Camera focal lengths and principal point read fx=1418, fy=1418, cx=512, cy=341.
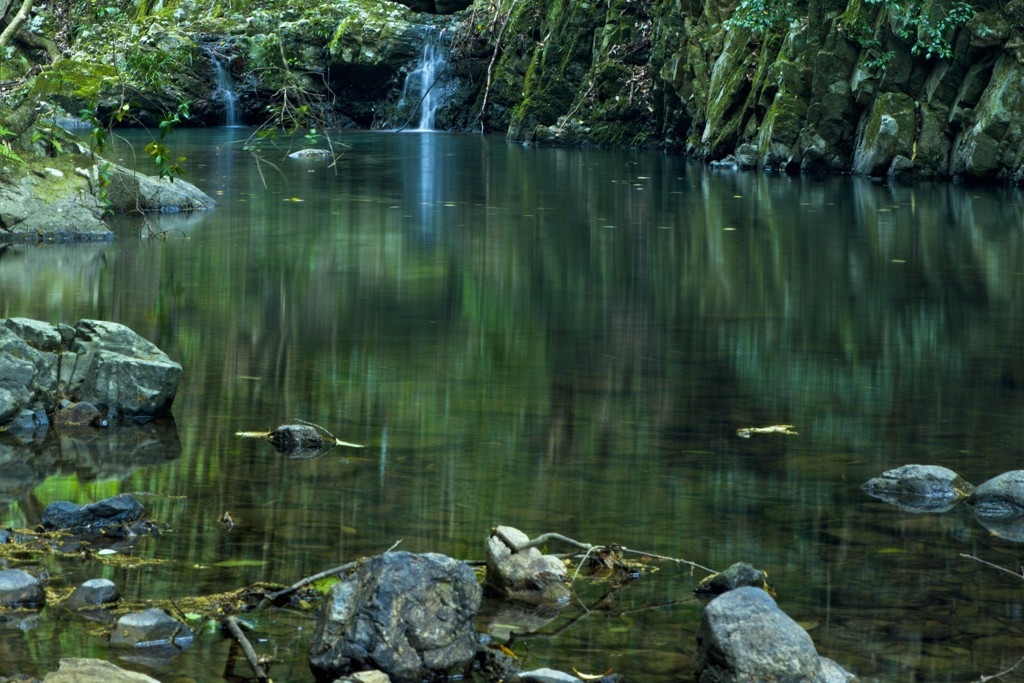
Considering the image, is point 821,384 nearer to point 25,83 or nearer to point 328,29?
point 25,83

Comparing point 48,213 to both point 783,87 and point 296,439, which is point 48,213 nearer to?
point 296,439

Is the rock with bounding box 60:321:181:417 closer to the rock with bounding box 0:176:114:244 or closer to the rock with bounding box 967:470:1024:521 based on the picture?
the rock with bounding box 967:470:1024:521

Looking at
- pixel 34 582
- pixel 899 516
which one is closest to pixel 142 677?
pixel 34 582

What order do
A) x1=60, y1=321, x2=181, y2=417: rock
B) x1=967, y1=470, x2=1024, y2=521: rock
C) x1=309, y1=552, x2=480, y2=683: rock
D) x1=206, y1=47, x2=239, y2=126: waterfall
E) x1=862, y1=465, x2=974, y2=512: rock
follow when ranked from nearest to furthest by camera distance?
x1=309, y1=552, x2=480, y2=683: rock → x1=967, y1=470, x2=1024, y2=521: rock → x1=862, y1=465, x2=974, y2=512: rock → x1=60, y1=321, x2=181, y2=417: rock → x1=206, y1=47, x2=239, y2=126: waterfall

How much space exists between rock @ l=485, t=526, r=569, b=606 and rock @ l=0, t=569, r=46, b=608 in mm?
1554

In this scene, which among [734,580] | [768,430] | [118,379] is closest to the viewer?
[734,580]

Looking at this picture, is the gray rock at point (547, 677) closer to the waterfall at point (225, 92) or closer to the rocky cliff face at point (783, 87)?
the rocky cliff face at point (783, 87)

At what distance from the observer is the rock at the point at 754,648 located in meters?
4.16

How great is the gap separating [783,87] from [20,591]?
78.6 feet

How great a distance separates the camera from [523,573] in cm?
507

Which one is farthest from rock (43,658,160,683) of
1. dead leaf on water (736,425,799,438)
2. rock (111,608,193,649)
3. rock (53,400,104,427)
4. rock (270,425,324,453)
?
dead leaf on water (736,425,799,438)

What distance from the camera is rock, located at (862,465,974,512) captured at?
6.22 m

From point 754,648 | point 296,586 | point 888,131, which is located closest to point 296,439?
point 296,586

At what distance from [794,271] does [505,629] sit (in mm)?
9484
